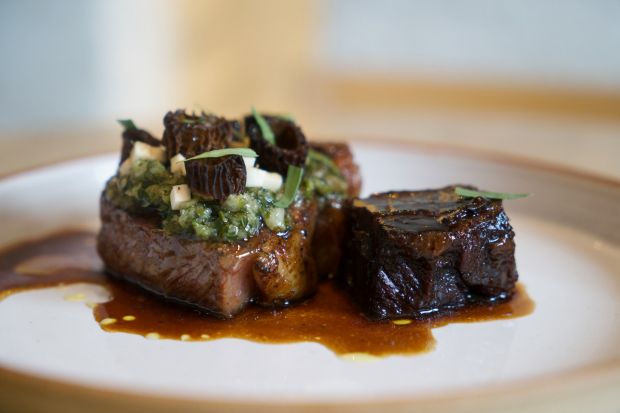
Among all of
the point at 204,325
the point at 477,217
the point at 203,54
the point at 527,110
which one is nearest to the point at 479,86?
the point at 527,110

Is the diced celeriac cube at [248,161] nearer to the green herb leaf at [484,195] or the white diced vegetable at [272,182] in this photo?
the white diced vegetable at [272,182]

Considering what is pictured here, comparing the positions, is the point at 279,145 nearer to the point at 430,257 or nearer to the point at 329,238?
the point at 329,238

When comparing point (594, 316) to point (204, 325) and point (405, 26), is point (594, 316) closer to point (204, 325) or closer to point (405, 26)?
point (204, 325)

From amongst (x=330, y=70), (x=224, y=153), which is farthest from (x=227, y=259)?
(x=330, y=70)

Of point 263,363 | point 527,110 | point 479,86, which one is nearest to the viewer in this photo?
point 263,363

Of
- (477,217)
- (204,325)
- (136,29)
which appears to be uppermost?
(136,29)
